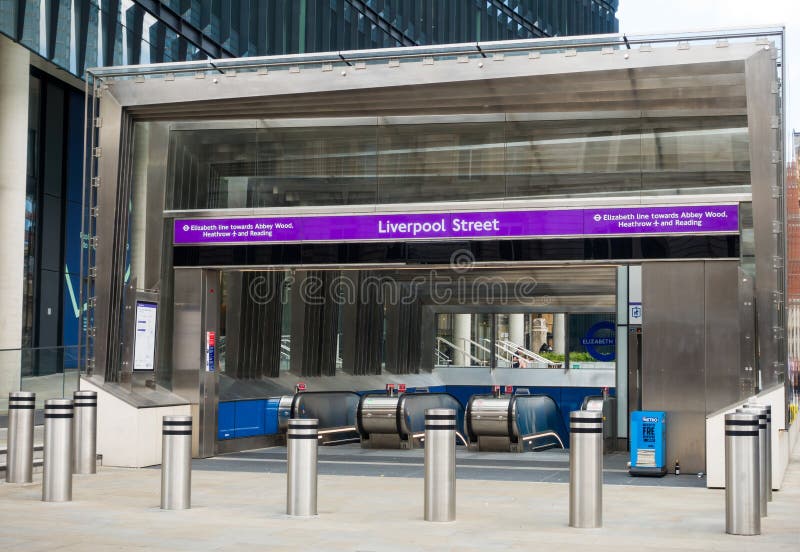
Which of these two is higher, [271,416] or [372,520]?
[271,416]

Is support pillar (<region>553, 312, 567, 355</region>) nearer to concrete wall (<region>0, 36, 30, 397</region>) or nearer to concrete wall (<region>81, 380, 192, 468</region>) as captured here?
concrete wall (<region>0, 36, 30, 397</region>)

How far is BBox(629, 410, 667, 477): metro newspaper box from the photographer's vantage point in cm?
1400

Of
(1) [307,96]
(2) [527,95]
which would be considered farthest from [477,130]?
(1) [307,96]

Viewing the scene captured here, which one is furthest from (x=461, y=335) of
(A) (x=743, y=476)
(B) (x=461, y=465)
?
(A) (x=743, y=476)

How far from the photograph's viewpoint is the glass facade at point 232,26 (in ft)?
80.0

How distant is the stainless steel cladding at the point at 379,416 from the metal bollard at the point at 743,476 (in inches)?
398

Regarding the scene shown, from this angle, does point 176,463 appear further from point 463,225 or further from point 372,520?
point 463,225

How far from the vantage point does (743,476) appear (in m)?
8.86

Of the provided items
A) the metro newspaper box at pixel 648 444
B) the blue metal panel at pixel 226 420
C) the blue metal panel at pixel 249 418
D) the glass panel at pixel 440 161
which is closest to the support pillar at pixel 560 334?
the blue metal panel at pixel 249 418

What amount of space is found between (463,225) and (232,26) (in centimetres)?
1763

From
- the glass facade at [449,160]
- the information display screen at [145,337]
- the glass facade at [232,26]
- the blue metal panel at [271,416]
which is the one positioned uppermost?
the glass facade at [232,26]

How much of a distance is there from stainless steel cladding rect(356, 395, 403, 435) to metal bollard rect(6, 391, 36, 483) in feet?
24.0

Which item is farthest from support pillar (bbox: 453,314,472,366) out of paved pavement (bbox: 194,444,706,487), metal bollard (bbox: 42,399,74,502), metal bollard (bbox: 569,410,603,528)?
metal bollard (bbox: 569,410,603,528)

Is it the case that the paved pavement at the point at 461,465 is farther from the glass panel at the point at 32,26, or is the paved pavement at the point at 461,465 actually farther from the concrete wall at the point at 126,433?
the glass panel at the point at 32,26
